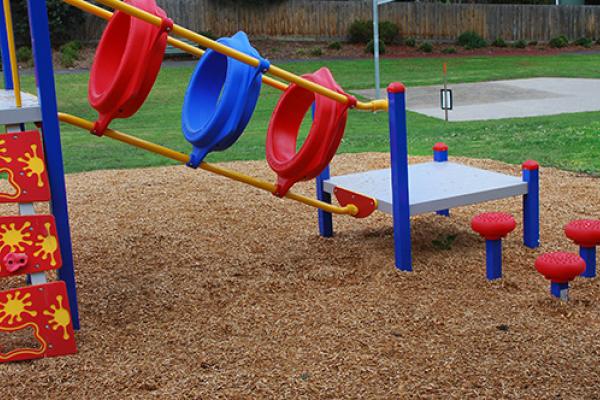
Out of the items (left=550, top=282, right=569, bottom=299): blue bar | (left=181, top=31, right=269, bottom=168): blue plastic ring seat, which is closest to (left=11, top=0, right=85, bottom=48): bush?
(left=181, top=31, right=269, bottom=168): blue plastic ring seat

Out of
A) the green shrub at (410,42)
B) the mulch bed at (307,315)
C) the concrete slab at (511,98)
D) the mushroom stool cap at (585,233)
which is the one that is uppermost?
the green shrub at (410,42)

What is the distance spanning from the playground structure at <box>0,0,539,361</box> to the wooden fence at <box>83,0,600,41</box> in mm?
22510

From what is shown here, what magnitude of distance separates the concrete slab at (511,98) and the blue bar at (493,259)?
8.44 meters

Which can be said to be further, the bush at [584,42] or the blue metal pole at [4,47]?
the bush at [584,42]

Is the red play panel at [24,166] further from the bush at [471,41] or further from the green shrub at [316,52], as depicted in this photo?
the bush at [471,41]

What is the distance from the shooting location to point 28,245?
3.62m

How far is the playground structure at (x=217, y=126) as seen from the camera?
368 centimetres

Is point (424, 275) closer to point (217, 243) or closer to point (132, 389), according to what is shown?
point (217, 243)

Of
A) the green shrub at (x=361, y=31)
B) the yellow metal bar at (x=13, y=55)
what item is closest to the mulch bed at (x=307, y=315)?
the yellow metal bar at (x=13, y=55)

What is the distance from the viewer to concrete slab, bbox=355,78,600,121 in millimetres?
13422

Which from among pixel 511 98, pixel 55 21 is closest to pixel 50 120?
pixel 511 98

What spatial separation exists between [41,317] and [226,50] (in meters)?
1.53

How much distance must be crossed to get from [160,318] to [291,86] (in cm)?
167

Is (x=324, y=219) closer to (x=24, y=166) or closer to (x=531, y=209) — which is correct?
(x=531, y=209)
